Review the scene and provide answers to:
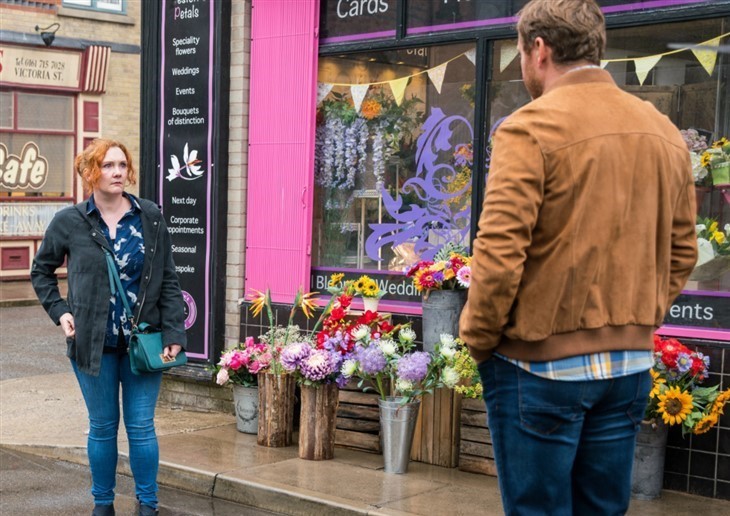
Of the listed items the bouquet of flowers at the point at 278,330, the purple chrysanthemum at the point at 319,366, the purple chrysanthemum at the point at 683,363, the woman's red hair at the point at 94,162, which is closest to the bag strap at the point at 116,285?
the woman's red hair at the point at 94,162

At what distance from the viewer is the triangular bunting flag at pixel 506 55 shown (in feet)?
24.2

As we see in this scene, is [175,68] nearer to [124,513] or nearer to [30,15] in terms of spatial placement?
[124,513]

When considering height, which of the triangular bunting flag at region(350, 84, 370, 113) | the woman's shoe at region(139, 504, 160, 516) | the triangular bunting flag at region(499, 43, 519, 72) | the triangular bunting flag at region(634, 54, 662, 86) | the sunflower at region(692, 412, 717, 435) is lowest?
the woman's shoe at region(139, 504, 160, 516)

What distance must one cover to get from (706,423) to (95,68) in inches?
645

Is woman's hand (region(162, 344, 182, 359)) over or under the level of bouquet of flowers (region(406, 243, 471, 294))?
under

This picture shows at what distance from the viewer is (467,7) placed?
7.56 meters

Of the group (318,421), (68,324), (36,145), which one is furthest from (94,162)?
(36,145)

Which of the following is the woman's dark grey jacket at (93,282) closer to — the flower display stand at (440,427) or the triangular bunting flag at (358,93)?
the flower display stand at (440,427)

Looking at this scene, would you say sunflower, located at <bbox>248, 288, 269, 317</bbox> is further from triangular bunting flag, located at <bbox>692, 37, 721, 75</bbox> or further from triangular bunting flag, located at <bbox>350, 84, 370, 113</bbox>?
triangular bunting flag, located at <bbox>692, 37, 721, 75</bbox>

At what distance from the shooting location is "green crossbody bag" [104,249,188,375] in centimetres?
546

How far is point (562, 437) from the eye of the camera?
303 centimetres

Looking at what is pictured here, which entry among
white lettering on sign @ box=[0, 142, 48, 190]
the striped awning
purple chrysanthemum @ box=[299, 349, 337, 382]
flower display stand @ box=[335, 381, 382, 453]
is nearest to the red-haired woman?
purple chrysanthemum @ box=[299, 349, 337, 382]

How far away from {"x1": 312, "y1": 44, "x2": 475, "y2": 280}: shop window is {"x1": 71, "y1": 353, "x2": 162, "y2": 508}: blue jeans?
2.67 m

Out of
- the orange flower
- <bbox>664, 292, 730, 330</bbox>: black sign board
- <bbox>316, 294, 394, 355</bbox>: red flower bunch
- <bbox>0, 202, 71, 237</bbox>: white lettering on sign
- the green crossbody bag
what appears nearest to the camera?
the green crossbody bag
